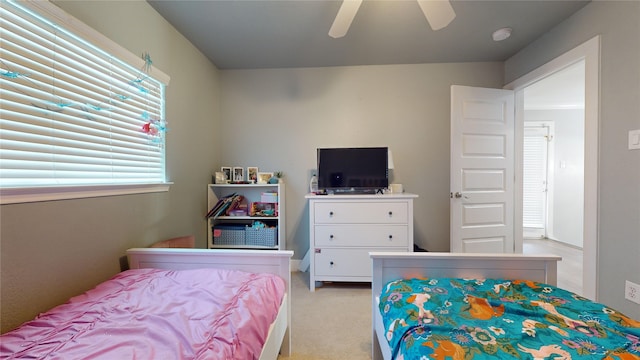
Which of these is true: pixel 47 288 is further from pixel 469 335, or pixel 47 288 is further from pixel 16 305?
pixel 469 335

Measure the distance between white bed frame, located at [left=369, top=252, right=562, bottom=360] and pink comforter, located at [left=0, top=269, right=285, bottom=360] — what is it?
0.59 metres

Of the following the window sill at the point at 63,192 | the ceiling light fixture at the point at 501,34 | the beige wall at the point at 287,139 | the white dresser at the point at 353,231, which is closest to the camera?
the window sill at the point at 63,192

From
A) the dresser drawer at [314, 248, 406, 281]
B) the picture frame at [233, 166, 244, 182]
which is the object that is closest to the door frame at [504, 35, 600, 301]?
the dresser drawer at [314, 248, 406, 281]

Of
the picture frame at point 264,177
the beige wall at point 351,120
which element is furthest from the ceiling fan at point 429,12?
the picture frame at point 264,177

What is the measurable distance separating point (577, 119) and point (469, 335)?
5193 mm

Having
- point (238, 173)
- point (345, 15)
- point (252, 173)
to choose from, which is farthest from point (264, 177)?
point (345, 15)

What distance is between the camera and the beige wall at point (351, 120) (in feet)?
8.95

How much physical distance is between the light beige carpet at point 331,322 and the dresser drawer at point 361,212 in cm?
67

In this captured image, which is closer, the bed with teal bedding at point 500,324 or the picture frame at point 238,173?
the bed with teal bedding at point 500,324

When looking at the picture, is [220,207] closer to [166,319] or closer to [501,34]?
[166,319]

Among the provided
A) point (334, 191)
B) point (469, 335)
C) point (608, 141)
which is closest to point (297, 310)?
point (334, 191)

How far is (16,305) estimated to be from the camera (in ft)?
3.23

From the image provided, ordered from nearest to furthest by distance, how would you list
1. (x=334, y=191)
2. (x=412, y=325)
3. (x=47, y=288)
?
(x=412, y=325)
(x=47, y=288)
(x=334, y=191)

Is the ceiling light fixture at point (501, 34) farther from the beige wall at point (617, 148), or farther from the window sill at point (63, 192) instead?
the window sill at point (63, 192)
